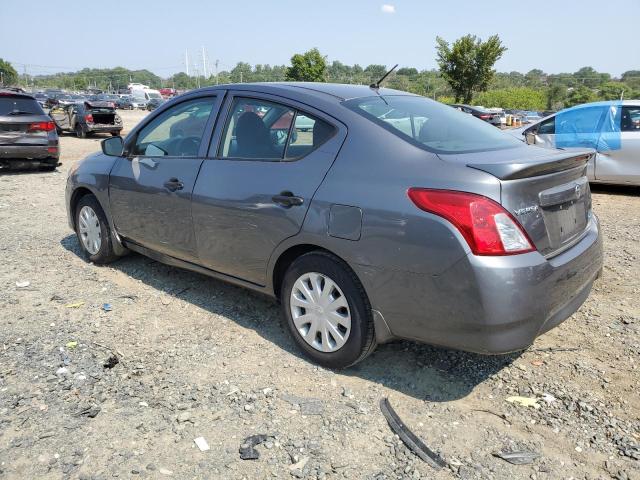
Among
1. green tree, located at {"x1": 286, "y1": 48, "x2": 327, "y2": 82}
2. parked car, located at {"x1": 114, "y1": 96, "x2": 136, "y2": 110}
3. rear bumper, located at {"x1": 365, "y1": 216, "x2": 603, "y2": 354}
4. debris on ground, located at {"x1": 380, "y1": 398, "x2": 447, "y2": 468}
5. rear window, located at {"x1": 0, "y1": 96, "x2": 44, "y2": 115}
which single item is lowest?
debris on ground, located at {"x1": 380, "y1": 398, "x2": 447, "y2": 468}

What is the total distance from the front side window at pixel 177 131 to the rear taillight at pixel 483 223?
2.10 m

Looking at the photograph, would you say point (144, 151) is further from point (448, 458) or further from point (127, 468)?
point (448, 458)

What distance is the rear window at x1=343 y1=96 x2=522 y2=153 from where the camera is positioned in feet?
10.0

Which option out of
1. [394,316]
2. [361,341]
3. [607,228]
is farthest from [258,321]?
[607,228]

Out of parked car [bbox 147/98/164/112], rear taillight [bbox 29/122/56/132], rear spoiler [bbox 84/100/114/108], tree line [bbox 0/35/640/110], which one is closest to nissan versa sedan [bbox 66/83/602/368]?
rear taillight [bbox 29/122/56/132]

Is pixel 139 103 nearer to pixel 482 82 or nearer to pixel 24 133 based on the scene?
pixel 482 82

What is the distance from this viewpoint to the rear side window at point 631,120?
8.64 m

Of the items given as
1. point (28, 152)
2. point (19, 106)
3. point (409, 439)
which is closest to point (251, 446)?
point (409, 439)

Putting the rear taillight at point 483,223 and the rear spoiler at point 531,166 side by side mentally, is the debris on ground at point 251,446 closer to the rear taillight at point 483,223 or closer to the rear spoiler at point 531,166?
the rear taillight at point 483,223

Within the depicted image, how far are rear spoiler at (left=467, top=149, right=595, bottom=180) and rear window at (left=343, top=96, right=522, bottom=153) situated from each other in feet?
1.13

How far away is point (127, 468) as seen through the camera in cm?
241

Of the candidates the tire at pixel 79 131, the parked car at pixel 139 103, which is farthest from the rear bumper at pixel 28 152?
the parked car at pixel 139 103

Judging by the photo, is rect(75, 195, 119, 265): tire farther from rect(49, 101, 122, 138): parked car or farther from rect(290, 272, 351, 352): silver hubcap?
rect(49, 101, 122, 138): parked car

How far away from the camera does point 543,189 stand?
2.76 meters
